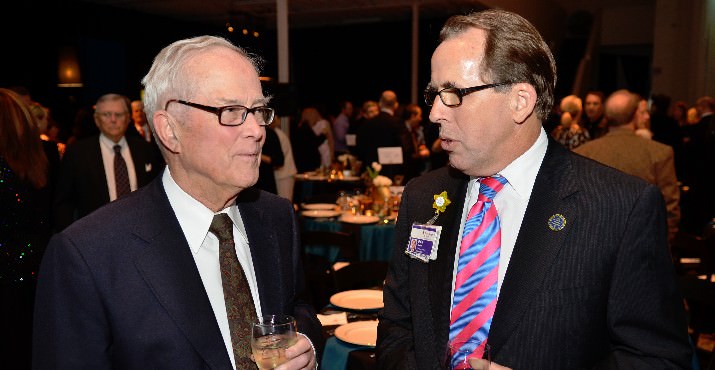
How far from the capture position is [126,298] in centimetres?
138

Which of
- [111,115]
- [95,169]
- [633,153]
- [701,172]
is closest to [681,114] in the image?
[701,172]

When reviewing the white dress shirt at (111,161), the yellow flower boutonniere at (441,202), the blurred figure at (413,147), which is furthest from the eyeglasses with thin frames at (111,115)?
the blurred figure at (413,147)

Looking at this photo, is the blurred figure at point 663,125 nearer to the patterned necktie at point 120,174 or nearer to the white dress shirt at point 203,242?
the patterned necktie at point 120,174

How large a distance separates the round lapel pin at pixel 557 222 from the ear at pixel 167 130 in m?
0.99

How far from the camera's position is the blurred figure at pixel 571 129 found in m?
6.56

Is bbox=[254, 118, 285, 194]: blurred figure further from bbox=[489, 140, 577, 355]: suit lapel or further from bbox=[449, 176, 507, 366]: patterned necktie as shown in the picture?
Result: bbox=[489, 140, 577, 355]: suit lapel

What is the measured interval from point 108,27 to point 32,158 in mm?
11372

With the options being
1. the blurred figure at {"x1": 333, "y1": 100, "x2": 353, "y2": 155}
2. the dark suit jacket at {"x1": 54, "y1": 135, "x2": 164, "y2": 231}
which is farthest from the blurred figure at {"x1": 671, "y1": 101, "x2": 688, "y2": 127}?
the dark suit jacket at {"x1": 54, "y1": 135, "x2": 164, "y2": 231}

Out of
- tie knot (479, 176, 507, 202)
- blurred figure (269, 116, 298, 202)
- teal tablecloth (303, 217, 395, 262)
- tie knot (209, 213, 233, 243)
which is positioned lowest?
teal tablecloth (303, 217, 395, 262)

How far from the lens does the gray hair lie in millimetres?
1460

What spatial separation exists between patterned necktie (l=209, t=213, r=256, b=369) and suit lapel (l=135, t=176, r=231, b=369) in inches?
2.0

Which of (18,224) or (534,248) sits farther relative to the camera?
(18,224)

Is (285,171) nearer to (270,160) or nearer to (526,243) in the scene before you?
(270,160)

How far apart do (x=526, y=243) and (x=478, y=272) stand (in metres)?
0.15
